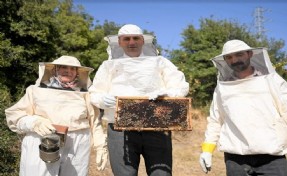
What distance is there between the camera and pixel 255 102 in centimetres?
301

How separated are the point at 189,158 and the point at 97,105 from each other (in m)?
5.70

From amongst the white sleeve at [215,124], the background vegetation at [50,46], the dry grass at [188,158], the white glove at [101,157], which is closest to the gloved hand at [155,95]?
the white sleeve at [215,124]

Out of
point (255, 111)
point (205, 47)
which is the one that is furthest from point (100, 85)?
point (205, 47)

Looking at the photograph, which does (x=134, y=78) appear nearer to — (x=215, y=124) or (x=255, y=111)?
(x=215, y=124)

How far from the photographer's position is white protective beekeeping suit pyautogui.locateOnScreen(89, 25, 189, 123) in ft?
10.6

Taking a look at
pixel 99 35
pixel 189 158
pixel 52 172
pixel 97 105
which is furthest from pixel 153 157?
pixel 99 35

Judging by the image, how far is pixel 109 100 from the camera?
10.3 feet

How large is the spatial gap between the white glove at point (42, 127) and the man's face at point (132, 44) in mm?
1006

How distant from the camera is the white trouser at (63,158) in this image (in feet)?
10.4

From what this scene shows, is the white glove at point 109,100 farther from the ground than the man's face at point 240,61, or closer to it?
closer to it

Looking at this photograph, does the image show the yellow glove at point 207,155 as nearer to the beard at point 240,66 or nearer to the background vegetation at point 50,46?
the beard at point 240,66

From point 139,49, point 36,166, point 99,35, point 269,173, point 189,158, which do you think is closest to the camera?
point 269,173

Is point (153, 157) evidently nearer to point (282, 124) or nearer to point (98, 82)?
point (98, 82)

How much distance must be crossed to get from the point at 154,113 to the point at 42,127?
3.33ft
